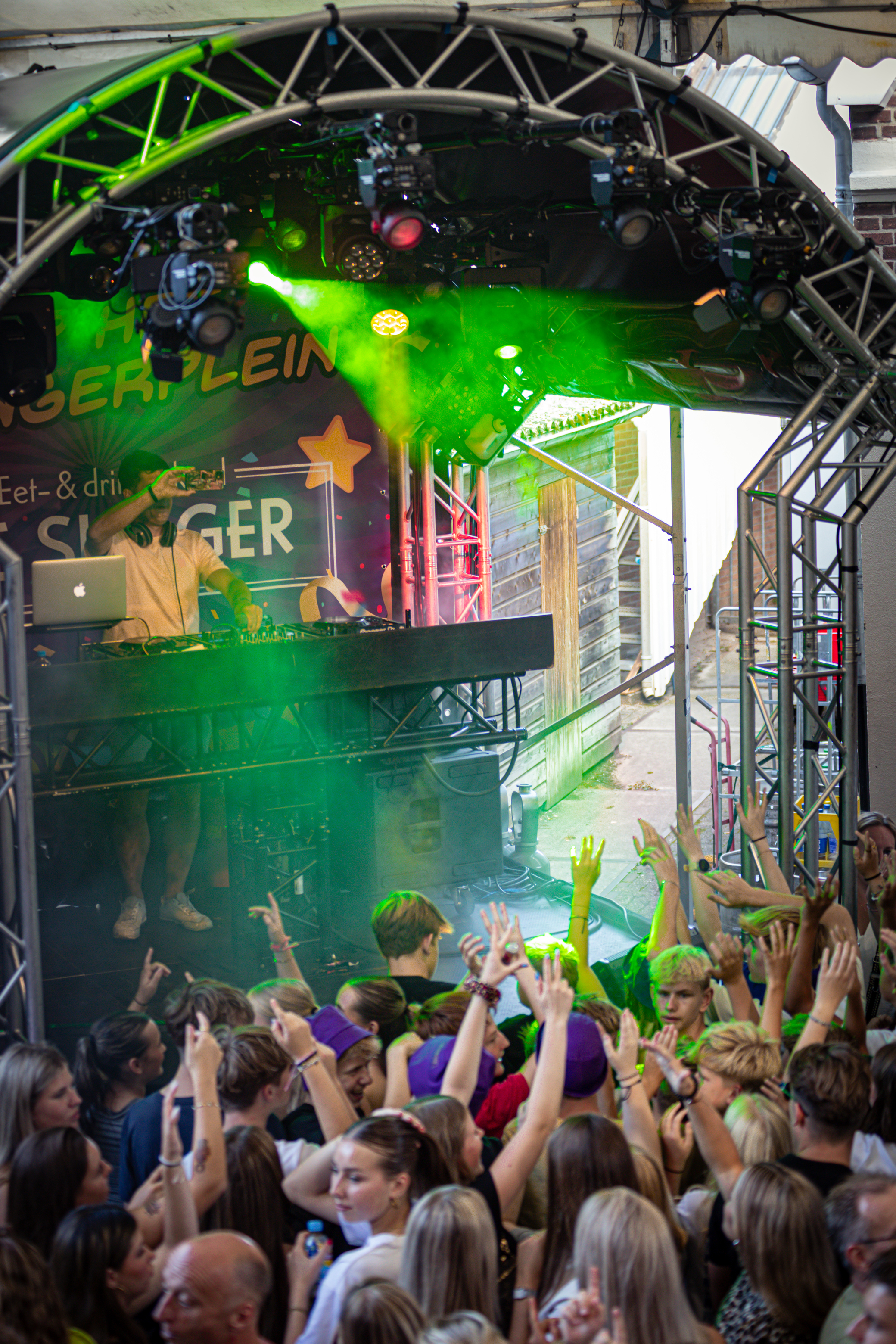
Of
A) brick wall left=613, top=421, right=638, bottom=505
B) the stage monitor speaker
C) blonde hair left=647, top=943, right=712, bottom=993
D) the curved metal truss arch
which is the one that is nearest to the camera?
blonde hair left=647, top=943, right=712, bottom=993

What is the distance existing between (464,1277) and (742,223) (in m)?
4.57

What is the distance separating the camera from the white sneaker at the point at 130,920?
5.69 metres

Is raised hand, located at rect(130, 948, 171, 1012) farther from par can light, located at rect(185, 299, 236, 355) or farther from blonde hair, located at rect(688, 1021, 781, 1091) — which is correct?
par can light, located at rect(185, 299, 236, 355)

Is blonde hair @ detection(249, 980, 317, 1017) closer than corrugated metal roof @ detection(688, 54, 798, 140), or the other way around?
blonde hair @ detection(249, 980, 317, 1017)

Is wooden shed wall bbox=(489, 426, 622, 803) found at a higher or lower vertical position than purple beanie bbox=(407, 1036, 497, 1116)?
higher

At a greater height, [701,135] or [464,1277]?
[701,135]

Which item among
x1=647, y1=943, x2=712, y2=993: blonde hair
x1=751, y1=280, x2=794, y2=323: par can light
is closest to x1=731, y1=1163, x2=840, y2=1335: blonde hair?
x1=647, y1=943, x2=712, y2=993: blonde hair

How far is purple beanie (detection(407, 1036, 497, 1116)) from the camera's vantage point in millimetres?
2762

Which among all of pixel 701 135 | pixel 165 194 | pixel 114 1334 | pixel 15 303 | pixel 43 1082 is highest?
pixel 701 135

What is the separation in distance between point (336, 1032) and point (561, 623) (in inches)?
329

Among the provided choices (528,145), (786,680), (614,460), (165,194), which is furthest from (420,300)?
(614,460)

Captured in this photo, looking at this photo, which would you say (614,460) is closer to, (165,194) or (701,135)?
(701,135)

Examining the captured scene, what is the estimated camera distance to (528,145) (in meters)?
5.04

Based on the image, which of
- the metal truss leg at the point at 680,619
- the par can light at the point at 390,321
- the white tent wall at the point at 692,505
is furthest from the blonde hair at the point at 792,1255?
the white tent wall at the point at 692,505
